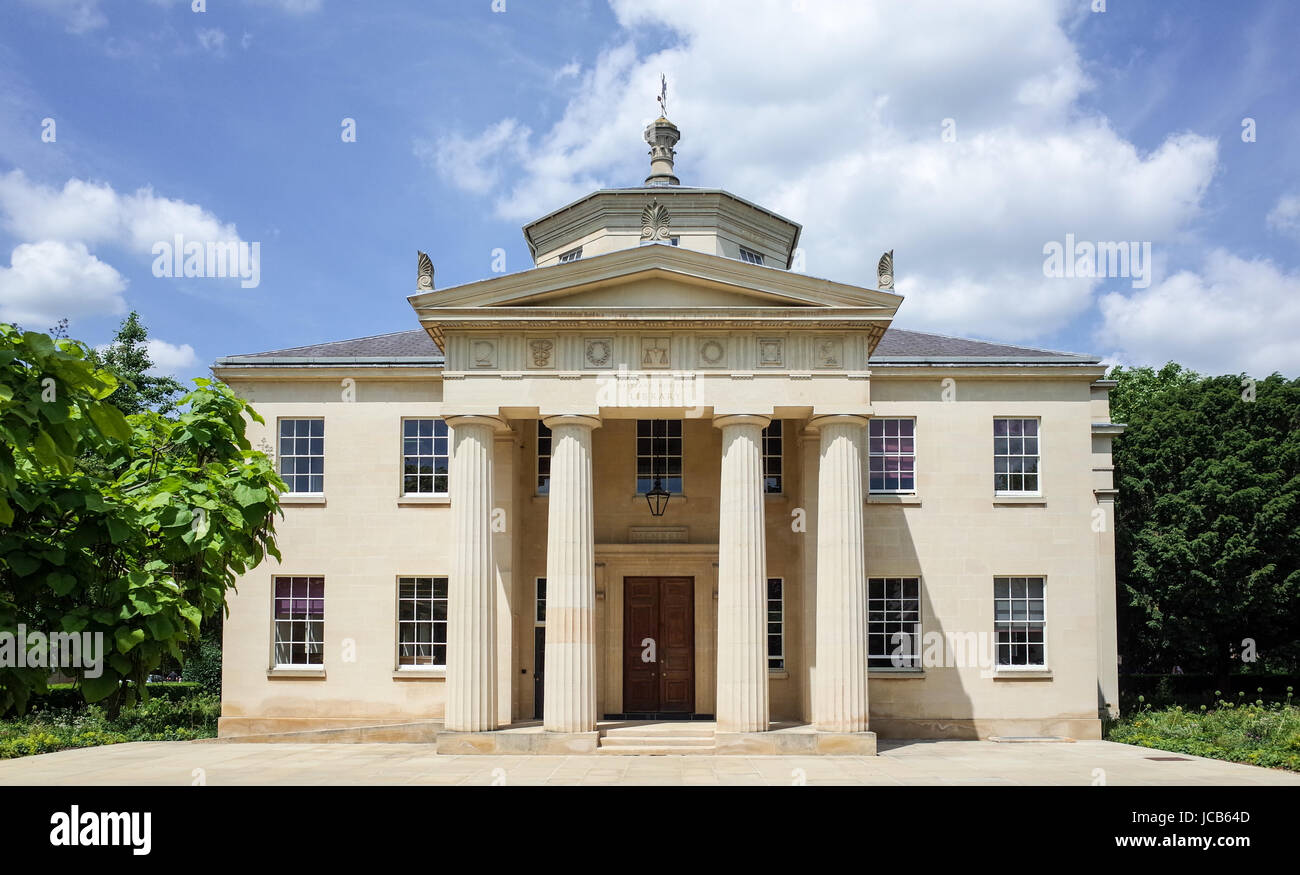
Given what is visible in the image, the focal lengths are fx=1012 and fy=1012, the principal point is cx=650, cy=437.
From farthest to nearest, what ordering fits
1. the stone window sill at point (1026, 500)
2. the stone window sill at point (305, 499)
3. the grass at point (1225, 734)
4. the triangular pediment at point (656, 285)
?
1. the stone window sill at point (1026, 500)
2. the stone window sill at point (305, 499)
3. the triangular pediment at point (656, 285)
4. the grass at point (1225, 734)

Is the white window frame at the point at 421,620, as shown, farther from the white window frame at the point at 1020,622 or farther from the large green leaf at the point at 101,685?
the large green leaf at the point at 101,685

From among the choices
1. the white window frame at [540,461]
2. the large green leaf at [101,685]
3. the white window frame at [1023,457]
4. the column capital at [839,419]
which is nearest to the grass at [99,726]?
the white window frame at [540,461]

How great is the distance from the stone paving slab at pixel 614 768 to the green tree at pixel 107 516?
9.04m

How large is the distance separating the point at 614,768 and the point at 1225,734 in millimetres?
14988

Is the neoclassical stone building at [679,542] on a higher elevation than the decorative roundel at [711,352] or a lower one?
lower

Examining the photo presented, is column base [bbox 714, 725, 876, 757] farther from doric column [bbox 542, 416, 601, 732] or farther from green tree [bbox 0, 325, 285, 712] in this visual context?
green tree [bbox 0, 325, 285, 712]

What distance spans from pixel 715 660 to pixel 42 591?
2072 centimetres

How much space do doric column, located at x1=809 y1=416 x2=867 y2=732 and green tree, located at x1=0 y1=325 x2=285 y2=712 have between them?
1474 cm

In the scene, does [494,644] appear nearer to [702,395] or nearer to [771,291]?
[702,395]

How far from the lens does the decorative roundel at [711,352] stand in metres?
23.6

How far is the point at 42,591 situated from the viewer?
7.55 metres

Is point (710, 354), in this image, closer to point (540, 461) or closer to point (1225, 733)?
point (540, 461)

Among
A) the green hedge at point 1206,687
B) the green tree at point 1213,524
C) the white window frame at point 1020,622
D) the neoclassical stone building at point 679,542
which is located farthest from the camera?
the green hedge at point 1206,687

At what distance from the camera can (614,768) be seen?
1998cm
